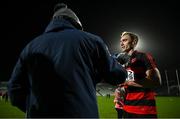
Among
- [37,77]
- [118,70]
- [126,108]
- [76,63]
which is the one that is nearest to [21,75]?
[37,77]

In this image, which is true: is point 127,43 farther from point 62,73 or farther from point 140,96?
point 62,73

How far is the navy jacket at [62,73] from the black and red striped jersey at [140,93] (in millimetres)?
1825

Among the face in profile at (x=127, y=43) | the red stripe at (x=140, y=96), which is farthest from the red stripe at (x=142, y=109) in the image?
the face in profile at (x=127, y=43)

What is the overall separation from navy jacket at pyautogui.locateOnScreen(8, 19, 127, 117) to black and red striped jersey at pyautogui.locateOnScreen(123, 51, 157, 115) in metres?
1.82

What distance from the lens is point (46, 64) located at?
7.44 ft

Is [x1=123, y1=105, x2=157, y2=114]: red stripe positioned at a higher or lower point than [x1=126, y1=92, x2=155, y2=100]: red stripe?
lower

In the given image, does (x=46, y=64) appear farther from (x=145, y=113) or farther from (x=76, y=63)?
(x=145, y=113)

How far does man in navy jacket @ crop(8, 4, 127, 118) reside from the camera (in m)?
2.17

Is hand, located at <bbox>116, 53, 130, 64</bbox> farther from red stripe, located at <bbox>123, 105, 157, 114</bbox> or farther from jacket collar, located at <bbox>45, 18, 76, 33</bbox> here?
jacket collar, located at <bbox>45, 18, 76, 33</bbox>

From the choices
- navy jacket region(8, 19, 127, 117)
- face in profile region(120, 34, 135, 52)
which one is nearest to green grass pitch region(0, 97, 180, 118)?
face in profile region(120, 34, 135, 52)

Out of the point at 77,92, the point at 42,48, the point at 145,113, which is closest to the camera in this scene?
the point at 77,92

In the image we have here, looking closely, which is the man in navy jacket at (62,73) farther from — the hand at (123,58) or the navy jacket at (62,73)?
the hand at (123,58)

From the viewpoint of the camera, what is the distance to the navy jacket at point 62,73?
2174 millimetres

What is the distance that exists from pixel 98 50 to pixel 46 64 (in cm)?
48
